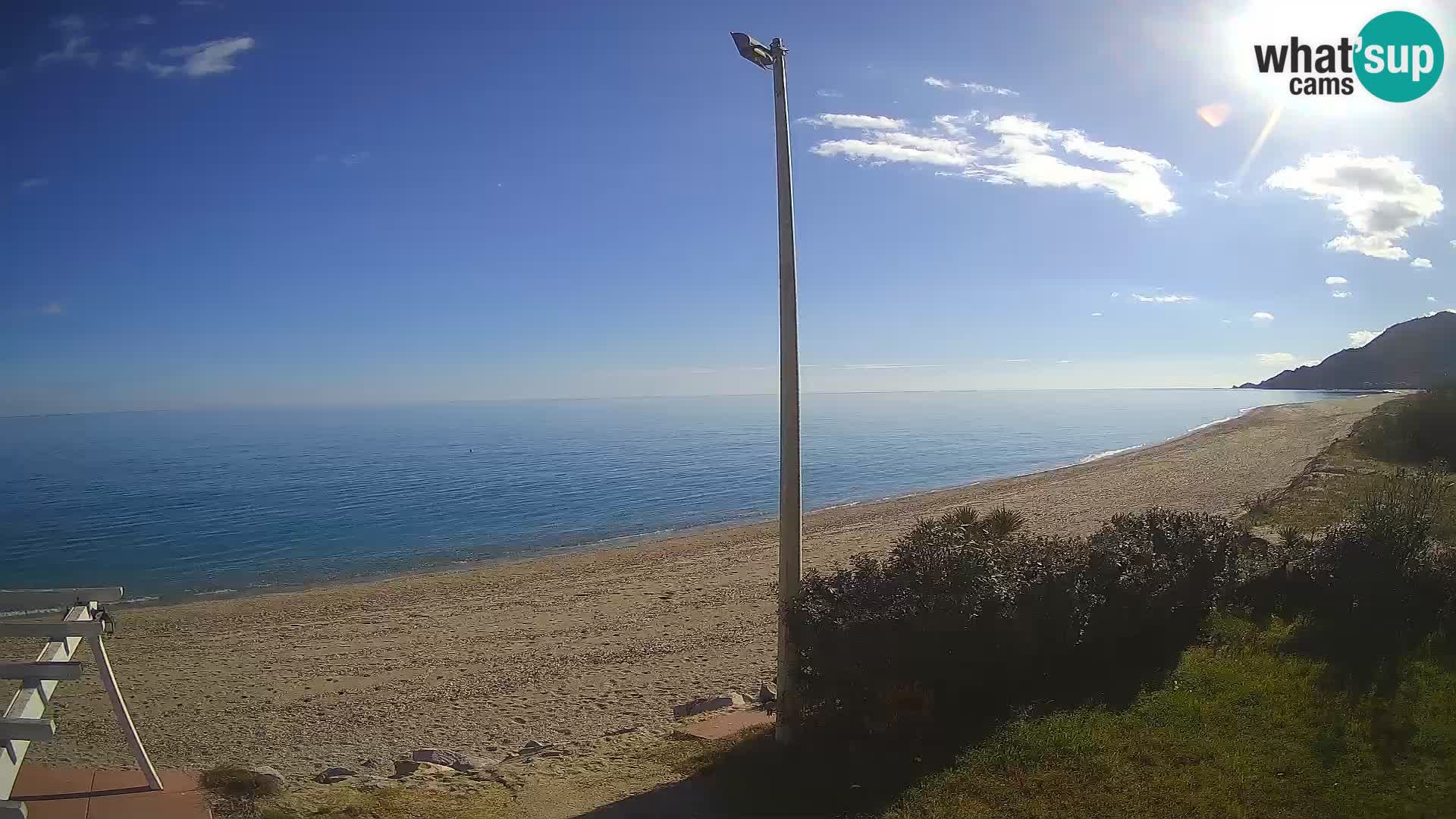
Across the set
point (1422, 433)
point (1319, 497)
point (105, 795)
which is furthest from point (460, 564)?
point (1422, 433)

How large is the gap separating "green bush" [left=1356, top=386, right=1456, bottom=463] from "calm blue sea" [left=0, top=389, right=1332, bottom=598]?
791 inches

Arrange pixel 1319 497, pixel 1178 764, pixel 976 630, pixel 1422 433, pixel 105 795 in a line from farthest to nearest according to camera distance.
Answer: pixel 1422 433
pixel 1319 497
pixel 976 630
pixel 1178 764
pixel 105 795

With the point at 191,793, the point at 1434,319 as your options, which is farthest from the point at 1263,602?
the point at 1434,319

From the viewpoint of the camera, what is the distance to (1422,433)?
84.6 ft

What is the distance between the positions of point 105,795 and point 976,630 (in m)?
6.48

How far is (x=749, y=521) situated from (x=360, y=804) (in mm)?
26976

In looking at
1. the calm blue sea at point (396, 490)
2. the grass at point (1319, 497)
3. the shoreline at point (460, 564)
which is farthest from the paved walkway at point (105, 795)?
the calm blue sea at point (396, 490)

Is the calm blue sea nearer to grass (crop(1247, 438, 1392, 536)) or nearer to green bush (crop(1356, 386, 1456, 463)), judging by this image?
grass (crop(1247, 438, 1392, 536))

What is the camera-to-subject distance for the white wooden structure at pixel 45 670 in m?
3.96

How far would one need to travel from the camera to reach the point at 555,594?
19469 mm

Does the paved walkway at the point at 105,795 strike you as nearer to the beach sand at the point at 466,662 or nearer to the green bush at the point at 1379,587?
the beach sand at the point at 466,662

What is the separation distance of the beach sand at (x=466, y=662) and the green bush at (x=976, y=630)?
204 cm

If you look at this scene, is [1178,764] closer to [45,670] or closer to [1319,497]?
[45,670]

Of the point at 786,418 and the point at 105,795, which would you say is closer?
the point at 105,795
